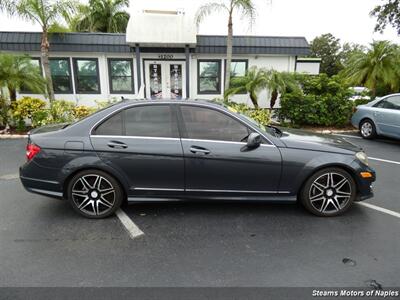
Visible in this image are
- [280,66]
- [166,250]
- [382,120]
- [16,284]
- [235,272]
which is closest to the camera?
[16,284]

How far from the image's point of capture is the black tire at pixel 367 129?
8.25 metres

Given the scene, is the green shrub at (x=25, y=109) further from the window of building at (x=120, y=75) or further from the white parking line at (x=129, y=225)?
the white parking line at (x=129, y=225)

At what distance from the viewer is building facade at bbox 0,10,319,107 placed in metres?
10.9

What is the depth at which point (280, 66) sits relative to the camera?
1261 cm

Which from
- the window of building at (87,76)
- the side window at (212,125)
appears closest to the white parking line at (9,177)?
the side window at (212,125)

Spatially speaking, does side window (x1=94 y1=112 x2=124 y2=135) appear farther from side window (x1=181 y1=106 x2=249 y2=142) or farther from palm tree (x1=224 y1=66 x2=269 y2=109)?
palm tree (x1=224 y1=66 x2=269 y2=109)

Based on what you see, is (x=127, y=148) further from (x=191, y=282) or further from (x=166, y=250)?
(x=191, y=282)

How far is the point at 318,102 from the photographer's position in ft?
30.4

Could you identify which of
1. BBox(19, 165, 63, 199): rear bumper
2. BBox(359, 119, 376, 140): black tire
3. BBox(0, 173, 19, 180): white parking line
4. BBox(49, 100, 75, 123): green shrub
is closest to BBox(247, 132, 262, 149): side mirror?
BBox(19, 165, 63, 199): rear bumper

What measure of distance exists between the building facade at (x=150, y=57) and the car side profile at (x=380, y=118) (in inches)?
194

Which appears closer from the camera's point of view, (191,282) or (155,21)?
(191,282)

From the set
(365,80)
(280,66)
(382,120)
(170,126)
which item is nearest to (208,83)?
(280,66)

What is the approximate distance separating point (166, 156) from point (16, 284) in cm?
190

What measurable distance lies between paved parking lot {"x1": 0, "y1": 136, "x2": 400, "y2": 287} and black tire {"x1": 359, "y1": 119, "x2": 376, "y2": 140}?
4835 millimetres
